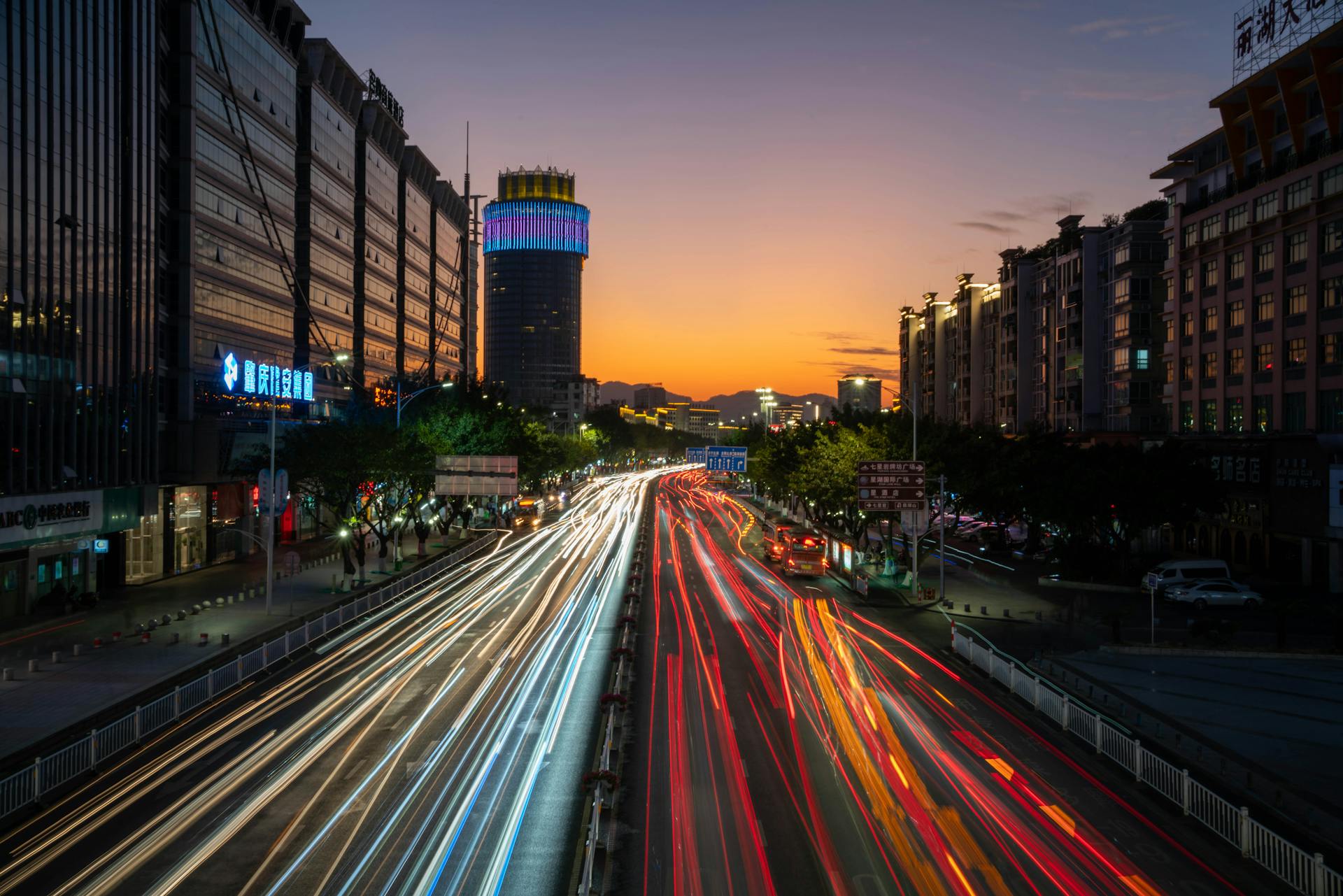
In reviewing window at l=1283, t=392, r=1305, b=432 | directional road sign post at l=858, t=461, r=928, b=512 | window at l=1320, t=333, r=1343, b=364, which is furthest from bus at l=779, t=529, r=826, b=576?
window at l=1320, t=333, r=1343, b=364

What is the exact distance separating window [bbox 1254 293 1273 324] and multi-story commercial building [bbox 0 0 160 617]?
57765 mm

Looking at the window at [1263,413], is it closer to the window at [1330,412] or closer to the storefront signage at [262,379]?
the window at [1330,412]

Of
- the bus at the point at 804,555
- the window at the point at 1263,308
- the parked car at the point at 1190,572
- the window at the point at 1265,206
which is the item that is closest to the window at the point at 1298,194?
the window at the point at 1265,206

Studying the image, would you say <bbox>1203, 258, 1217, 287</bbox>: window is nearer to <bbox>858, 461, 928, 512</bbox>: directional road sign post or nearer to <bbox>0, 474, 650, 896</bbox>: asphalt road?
<bbox>858, 461, 928, 512</bbox>: directional road sign post

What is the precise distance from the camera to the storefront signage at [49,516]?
108ft

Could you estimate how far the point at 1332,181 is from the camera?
45.6m

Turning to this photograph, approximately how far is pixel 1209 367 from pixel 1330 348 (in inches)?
423

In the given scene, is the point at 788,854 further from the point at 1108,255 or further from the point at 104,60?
the point at 1108,255

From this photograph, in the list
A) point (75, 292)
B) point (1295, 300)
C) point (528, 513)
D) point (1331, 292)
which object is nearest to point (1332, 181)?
point (1331, 292)

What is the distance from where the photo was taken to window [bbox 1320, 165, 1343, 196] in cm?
4497

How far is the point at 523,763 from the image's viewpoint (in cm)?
1934

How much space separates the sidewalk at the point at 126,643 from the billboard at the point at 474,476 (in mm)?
7144

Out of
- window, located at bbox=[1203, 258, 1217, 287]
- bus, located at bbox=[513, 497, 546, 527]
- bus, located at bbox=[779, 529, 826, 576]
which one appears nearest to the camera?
bus, located at bbox=[779, 529, 826, 576]

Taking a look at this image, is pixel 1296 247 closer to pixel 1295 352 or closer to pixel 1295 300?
pixel 1295 300
